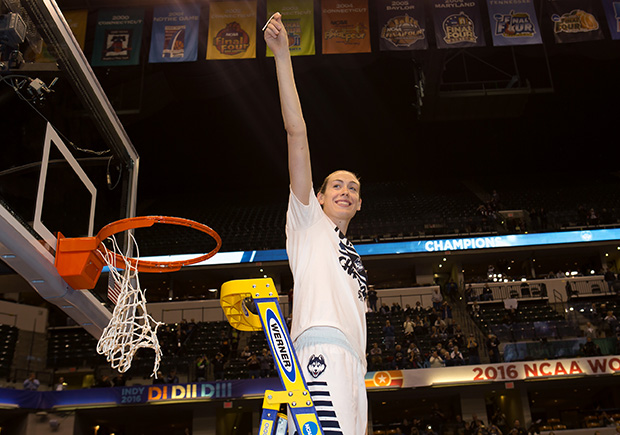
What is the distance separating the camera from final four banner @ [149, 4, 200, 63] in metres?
14.5

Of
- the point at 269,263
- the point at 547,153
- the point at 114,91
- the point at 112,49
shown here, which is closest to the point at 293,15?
the point at 112,49

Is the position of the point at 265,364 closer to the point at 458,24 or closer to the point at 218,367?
the point at 218,367

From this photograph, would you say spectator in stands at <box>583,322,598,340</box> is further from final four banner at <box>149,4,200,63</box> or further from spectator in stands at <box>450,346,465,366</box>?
final four banner at <box>149,4,200,63</box>

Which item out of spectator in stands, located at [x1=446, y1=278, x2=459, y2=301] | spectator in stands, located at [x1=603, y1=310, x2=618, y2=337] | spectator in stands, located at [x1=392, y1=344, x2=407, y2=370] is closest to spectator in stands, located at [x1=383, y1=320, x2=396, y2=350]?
spectator in stands, located at [x1=392, y1=344, x2=407, y2=370]

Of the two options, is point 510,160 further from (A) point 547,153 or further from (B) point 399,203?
(B) point 399,203

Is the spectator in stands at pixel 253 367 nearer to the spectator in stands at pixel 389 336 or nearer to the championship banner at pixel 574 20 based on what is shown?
the spectator in stands at pixel 389 336

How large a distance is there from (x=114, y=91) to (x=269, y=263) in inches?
357

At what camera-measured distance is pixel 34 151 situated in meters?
5.12

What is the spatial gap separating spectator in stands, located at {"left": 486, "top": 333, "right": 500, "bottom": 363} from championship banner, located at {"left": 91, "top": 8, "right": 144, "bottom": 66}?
1278cm

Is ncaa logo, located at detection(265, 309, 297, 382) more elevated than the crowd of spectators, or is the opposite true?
the crowd of spectators

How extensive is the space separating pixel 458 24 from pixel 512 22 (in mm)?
1359

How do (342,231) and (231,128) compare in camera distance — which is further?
(231,128)

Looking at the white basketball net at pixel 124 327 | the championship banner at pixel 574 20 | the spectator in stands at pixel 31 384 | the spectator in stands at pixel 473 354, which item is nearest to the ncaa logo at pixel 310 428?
the white basketball net at pixel 124 327

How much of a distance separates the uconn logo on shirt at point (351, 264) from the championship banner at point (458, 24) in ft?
42.5
